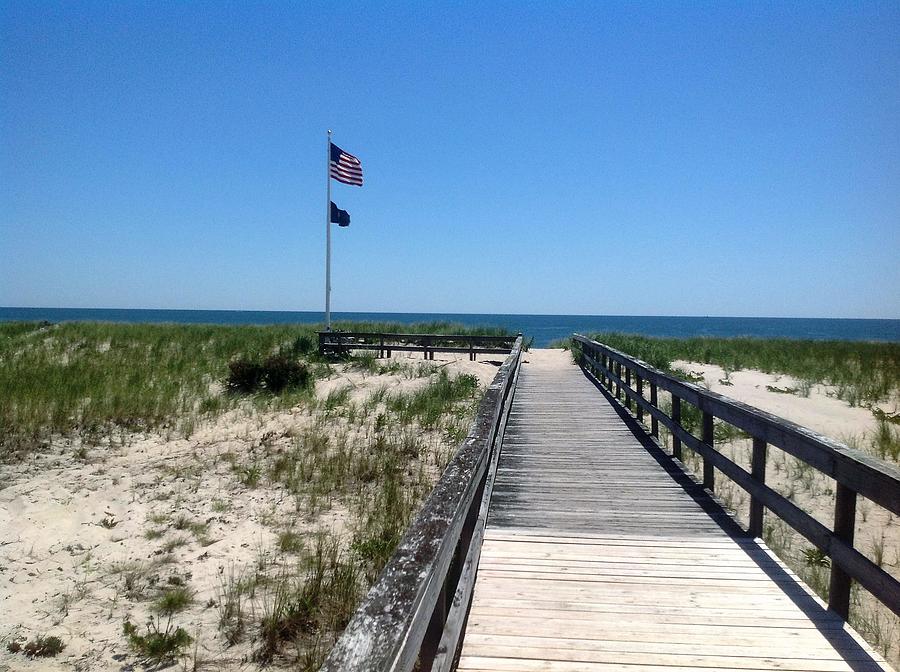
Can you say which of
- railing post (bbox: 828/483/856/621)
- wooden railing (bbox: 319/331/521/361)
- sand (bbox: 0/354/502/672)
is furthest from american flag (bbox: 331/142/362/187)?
railing post (bbox: 828/483/856/621)

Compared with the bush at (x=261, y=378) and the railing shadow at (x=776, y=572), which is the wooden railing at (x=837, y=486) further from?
the bush at (x=261, y=378)

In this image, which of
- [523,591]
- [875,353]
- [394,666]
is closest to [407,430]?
[523,591]

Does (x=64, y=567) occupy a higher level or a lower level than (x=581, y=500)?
lower

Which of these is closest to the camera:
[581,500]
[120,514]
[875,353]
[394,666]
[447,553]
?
[394,666]

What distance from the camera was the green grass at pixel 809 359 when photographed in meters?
14.0

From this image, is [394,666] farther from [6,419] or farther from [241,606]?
[6,419]

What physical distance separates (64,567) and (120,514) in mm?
1115

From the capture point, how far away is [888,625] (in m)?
4.15

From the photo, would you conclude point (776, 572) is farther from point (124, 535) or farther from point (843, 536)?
point (124, 535)

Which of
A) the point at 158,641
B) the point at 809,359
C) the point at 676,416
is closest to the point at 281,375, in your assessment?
the point at 158,641

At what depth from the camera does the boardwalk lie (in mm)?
2699

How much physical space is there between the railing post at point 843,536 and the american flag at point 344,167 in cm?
1996

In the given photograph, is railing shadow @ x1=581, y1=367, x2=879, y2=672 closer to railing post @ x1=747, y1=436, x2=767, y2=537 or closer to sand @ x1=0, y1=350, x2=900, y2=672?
railing post @ x1=747, y1=436, x2=767, y2=537

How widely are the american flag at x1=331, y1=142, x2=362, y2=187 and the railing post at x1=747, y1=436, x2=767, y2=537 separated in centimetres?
1900
